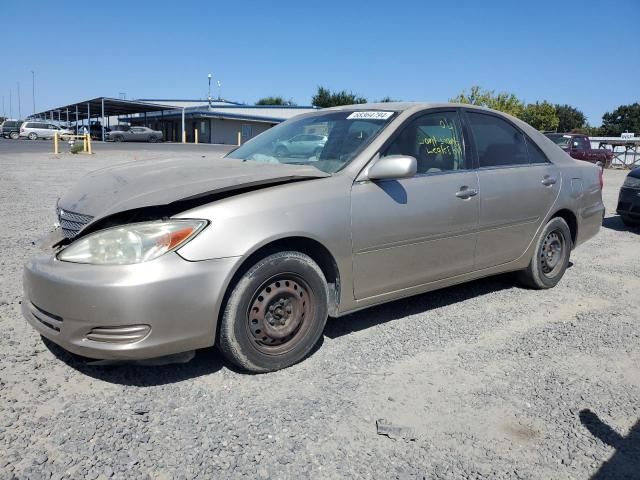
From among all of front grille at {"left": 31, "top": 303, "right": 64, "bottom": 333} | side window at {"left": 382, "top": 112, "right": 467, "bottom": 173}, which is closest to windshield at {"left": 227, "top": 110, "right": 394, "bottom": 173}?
side window at {"left": 382, "top": 112, "right": 467, "bottom": 173}

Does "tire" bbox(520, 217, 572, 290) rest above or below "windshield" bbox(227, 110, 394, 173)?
below

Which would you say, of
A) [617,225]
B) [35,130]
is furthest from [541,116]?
[617,225]

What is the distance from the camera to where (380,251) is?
352 centimetres

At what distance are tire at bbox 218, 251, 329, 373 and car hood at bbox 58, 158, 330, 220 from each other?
19.7 inches

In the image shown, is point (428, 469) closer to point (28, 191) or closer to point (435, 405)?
point (435, 405)

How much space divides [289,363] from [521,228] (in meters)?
2.48

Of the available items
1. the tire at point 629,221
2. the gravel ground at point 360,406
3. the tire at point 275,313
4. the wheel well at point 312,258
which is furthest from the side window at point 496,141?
the tire at point 629,221

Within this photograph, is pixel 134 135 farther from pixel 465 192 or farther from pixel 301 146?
pixel 465 192

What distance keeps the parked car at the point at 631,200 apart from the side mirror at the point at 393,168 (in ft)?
21.9

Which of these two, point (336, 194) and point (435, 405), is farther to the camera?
point (336, 194)

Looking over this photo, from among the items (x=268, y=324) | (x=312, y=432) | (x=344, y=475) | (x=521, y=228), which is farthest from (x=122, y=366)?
(x=521, y=228)

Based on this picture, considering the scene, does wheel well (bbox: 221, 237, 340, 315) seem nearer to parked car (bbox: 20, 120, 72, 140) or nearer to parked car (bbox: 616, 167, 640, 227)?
parked car (bbox: 616, 167, 640, 227)

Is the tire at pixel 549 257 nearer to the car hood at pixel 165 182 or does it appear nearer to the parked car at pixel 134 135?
the car hood at pixel 165 182

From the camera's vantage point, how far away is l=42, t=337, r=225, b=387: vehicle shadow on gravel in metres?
3.01
